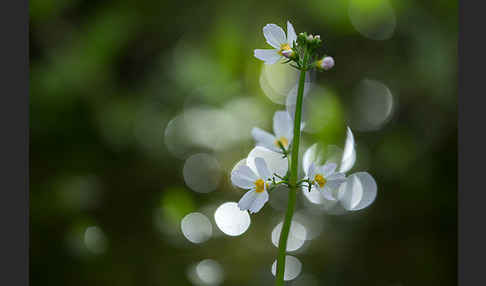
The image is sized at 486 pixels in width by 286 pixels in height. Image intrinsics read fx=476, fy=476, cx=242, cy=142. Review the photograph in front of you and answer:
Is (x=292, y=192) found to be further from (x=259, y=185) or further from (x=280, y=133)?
(x=280, y=133)

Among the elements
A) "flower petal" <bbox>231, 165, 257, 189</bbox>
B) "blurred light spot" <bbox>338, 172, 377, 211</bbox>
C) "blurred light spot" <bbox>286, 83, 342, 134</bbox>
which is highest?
"blurred light spot" <bbox>286, 83, 342, 134</bbox>

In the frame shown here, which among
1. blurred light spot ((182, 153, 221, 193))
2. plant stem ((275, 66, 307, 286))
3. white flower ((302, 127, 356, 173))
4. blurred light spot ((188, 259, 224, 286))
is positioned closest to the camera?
plant stem ((275, 66, 307, 286))

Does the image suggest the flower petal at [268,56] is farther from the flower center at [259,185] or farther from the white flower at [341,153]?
the white flower at [341,153]

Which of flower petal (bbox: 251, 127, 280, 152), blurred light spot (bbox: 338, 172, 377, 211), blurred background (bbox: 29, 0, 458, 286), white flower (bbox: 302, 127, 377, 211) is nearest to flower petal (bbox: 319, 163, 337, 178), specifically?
flower petal (bbox: 251, 127, 280, 152)


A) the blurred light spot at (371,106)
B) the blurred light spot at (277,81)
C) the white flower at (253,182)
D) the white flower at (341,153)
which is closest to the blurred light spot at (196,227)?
the white flower at (341,153)

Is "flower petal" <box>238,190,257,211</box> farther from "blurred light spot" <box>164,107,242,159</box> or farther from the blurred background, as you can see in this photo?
"blurred light spot" <box>164,107,242,159</box>

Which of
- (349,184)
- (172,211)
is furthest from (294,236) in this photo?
(172,211)
